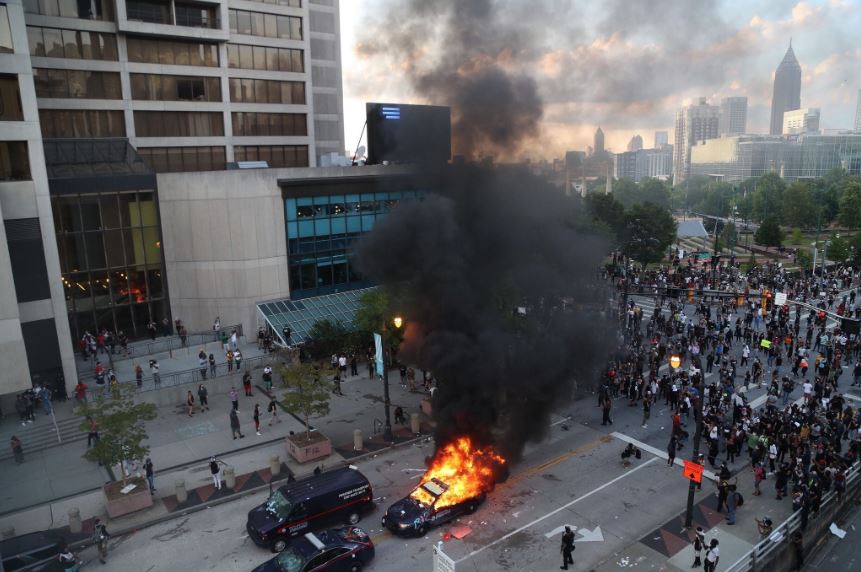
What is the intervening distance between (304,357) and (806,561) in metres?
21.6

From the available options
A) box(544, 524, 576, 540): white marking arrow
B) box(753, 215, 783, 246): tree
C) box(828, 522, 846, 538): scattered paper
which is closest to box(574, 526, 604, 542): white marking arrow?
box(544, 524, 576, 540): white marking arrow

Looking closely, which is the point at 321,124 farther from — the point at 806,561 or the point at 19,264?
the point at 806,561

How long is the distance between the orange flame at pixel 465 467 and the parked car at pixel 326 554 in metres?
2.65

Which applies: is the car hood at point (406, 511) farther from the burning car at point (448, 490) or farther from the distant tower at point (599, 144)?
the distant tower at point (599, 144)

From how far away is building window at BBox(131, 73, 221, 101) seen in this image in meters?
34.5

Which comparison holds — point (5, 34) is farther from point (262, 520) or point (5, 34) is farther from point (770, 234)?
point (770, 234)

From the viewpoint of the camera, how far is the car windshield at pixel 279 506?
14.8m

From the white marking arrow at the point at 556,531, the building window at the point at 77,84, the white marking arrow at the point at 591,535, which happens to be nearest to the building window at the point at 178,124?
the building window at the point at 77,84

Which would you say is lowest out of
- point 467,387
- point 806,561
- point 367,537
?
point 806,561

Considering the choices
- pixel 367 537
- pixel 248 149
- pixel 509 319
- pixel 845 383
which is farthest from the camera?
pixel 248 149

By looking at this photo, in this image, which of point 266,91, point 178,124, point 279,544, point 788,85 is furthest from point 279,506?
point 788,85

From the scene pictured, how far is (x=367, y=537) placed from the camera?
45.8 feet

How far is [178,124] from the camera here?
119ft

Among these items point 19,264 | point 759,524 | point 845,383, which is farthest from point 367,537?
point 845,383
